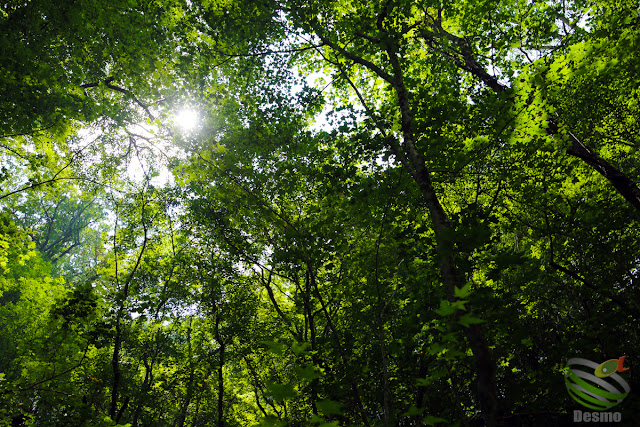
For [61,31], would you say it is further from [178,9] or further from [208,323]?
Answer: [208,323]

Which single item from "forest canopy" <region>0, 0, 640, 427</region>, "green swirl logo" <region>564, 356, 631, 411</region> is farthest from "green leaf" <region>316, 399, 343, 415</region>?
"green swirl logo" <region>564, 356, 631, 411</region>

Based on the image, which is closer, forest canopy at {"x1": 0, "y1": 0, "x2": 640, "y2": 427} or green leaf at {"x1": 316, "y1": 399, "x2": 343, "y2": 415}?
green leaf at {"x1": 316, "y1": 399, "x2": 343, "y2": 415}

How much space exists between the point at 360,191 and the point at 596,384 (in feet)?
12.8

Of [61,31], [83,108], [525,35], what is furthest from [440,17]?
[83,108]

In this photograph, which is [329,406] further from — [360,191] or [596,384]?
[596,384]

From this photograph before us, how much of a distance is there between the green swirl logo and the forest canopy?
0.80ft

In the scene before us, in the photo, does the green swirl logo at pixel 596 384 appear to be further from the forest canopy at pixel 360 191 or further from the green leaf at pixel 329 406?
the green leaf at pixel 329 406

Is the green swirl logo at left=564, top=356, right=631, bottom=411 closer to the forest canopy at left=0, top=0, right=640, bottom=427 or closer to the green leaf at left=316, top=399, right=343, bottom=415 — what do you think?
the forest canopy at left=0, top=0, right=640, bottom=427

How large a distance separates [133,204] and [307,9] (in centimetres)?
987

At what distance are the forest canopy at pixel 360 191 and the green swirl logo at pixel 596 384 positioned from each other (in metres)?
0.24

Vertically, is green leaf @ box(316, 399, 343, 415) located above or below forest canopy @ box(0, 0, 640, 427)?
below

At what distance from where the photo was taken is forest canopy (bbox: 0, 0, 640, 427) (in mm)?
4008

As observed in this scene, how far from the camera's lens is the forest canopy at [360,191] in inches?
158

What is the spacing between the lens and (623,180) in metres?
6.05
